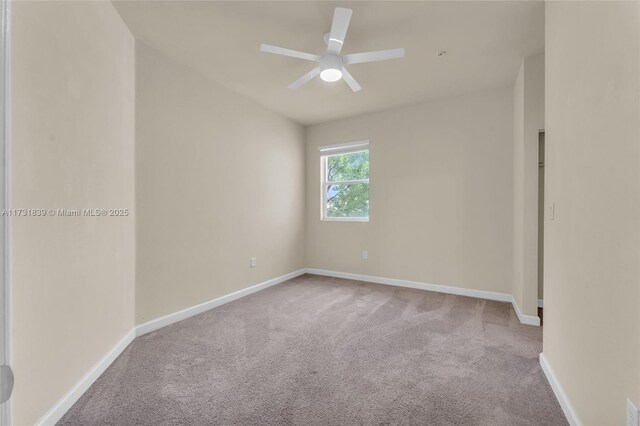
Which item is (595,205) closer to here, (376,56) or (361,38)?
(376,56)

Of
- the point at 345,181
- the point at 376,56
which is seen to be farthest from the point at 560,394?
the point at 345,181

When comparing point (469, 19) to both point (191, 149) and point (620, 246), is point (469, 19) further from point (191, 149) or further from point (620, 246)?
point (191, 149)

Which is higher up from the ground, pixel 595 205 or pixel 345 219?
pixel 595 205

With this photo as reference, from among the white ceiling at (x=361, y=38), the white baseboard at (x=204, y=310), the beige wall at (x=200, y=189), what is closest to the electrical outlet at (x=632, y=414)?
the white baseboard at (x=204, y=310)

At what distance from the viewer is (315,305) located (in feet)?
10.8

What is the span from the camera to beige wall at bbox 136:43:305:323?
2.56 meters

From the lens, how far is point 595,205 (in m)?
1.23

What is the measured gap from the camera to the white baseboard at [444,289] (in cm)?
→ 278

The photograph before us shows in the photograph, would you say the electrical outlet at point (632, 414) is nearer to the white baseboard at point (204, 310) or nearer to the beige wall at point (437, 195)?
the white baseboard at point (204, 310)

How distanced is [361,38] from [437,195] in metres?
2.25

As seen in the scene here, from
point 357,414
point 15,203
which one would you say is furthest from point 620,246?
point 15,203

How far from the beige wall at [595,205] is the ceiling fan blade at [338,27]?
3.95 feet

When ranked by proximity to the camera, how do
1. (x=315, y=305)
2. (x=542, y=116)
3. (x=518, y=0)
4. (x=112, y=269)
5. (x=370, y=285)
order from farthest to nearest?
(x=370, y=285), (x=315, y=305), (x=542, y=116), (x=112, y=269), (x=518, y=0)

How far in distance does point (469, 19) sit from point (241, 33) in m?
1.78
